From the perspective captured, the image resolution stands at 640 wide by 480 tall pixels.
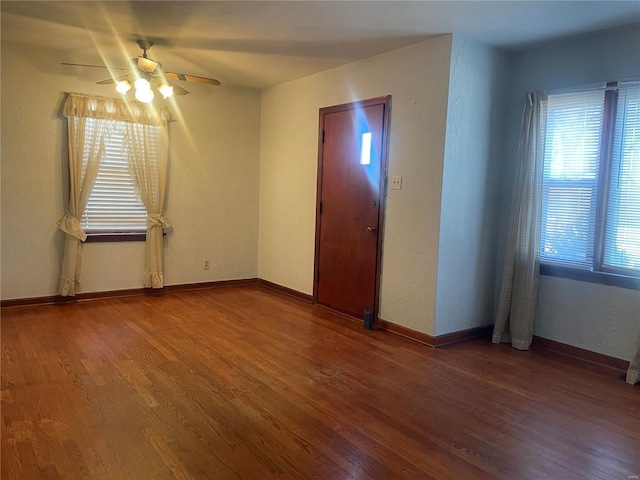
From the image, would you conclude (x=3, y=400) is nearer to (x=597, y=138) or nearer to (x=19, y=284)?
(x=19, y=284)

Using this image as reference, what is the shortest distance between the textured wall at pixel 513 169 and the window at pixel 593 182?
0.49ft

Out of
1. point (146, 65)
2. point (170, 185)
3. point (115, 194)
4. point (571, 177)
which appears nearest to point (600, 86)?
point (571, 177)

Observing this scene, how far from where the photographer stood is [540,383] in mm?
3230

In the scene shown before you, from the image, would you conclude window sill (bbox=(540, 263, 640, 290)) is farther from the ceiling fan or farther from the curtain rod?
the ceiling fan

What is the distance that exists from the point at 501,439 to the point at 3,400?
9.05 ft

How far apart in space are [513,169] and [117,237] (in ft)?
13.4

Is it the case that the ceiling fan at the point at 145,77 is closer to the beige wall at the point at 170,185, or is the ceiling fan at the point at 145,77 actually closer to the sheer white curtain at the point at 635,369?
the beige wall at the point at 170,185

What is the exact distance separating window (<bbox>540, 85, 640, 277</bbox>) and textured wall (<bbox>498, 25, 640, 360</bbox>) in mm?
149

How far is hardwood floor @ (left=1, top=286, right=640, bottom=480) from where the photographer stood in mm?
2176

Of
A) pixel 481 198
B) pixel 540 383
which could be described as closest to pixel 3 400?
pixel 540 383

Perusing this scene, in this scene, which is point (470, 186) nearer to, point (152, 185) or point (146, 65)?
point (146, 65)

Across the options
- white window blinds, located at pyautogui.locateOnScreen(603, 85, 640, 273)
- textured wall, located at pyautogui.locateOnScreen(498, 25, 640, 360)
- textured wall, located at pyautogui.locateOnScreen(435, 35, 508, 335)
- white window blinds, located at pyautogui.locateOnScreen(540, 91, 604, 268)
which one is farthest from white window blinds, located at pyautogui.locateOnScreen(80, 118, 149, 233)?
white window blinds, located at pyautogui.locateOnScreen(603, 85, 640, 273)

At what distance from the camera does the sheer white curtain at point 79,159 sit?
186 inches

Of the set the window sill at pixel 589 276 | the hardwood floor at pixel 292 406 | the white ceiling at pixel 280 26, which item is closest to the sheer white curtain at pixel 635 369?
the hardwood floor at pixel 292 406
